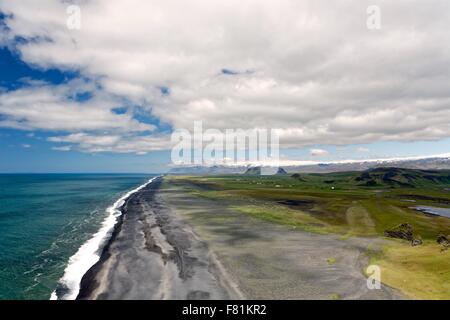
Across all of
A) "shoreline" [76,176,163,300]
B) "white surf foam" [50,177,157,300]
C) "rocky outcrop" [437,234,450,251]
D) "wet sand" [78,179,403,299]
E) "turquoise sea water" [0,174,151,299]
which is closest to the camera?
"shoreline" [76,176,163,300]

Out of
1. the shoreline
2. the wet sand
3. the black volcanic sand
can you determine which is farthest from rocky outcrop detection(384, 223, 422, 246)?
the shoreline

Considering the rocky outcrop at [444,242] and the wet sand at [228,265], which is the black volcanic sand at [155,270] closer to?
the wet sand at [228,265]

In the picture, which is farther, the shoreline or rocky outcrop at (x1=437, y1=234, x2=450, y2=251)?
rocky outcrop at (x1=437, y1=234, x2=450, y2=251)

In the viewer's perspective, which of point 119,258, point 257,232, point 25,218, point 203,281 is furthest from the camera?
point 25,218

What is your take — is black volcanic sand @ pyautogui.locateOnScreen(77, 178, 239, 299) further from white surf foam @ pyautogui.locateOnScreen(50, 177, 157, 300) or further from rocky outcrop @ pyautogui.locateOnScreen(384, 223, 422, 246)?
rocky outcrop @ pyautogui.locateOnScreen(384, 223, 422, 246)

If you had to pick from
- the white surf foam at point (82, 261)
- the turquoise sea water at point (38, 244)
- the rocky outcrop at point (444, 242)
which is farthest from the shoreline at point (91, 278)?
the rocky outcrop at point (444, 242)
